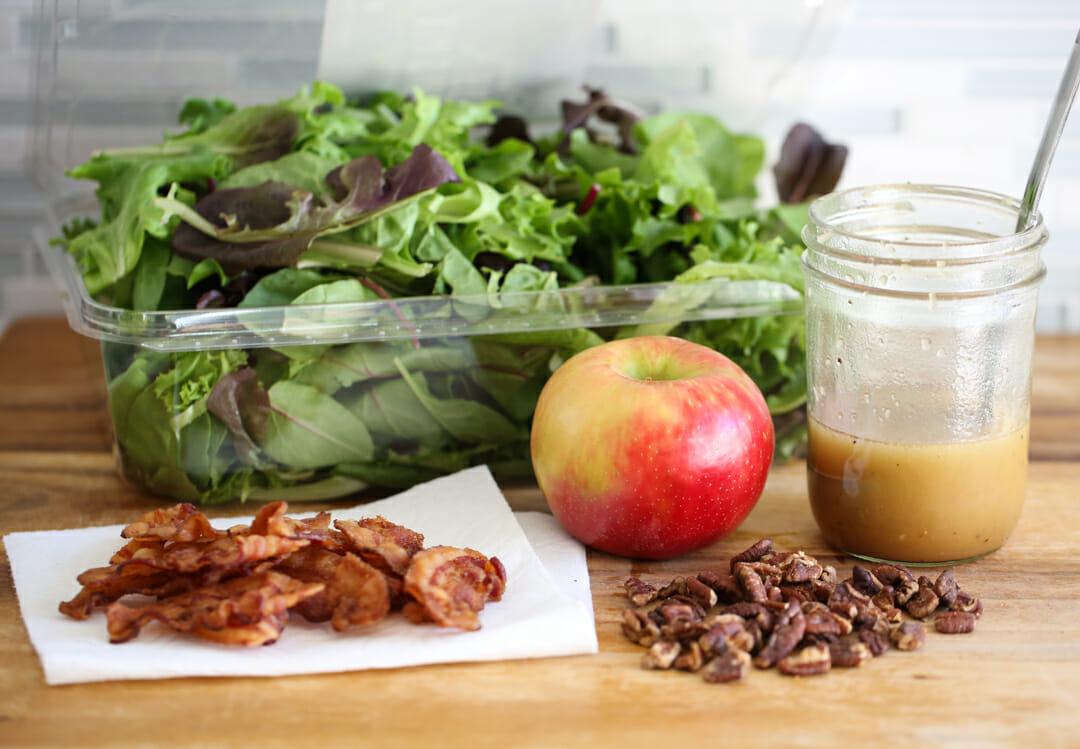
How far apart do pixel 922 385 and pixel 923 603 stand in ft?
0.58

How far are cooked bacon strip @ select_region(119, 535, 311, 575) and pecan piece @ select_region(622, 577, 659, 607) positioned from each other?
26cm

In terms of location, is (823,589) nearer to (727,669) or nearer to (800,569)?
(800,569)

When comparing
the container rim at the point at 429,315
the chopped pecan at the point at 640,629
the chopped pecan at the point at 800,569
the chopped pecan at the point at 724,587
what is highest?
the container rim at the point at 429,315

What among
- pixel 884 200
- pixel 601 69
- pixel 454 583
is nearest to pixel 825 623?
pixel 454 583

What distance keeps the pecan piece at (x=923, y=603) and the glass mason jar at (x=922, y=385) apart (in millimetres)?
71

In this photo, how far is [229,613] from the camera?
0.78 meters

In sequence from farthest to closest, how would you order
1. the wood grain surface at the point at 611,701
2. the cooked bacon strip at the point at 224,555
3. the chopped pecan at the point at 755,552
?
the chopped pecan at the point at 755,552 < the cooked bacon strip at the point at 224,555 < the wood grain surface at the point at 611,701

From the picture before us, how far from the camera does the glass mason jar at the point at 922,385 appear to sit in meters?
0.87

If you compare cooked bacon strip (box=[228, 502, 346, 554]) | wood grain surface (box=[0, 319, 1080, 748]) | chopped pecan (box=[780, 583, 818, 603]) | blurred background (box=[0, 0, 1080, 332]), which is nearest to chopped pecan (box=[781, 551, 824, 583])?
chopped pecan (box=[780, 583, 818, 603])

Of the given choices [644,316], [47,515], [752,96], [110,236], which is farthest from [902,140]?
[47,515]

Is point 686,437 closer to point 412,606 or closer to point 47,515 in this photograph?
point 412,606

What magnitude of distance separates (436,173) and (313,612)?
440mm

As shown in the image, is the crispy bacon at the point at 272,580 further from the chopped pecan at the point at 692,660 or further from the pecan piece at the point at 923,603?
the pecan piece at the point at 923,603

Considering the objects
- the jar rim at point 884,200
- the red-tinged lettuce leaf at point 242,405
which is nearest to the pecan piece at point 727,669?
the jar rim at point 884,200
